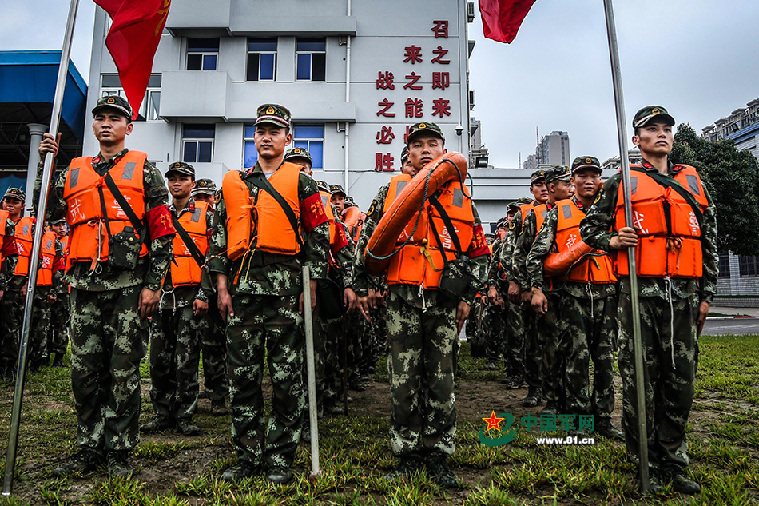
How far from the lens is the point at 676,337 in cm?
351

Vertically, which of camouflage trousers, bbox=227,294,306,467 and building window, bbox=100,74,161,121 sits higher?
building window, bbox=100,74,161,121

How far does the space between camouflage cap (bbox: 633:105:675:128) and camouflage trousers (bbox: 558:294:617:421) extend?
6.35 ft

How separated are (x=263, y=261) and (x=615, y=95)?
2820 millimetres

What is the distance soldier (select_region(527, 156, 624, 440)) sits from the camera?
4.96 m

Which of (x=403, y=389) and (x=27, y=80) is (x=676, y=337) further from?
(x=27, y=80)

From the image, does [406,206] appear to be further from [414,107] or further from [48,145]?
[414,107]

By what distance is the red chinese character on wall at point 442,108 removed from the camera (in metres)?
20.6

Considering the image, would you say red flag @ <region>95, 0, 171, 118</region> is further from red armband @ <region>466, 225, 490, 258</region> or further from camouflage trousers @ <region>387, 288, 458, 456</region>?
red armband @ <region>466, 225, 490, 258</region>

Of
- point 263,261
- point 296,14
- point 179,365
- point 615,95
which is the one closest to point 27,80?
point 296,14

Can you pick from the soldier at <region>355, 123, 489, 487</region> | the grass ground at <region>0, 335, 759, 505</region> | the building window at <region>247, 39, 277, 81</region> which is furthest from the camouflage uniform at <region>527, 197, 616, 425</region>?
the building window at <region>247, 39, 277, 81</region>

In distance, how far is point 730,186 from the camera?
24.6 m

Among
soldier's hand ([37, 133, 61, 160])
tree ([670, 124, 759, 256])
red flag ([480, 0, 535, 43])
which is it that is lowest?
Result: soldier's hand ([37, 133, 61, 160])

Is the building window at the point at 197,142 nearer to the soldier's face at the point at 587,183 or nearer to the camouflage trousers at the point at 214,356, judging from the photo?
the camouflage trousers at the point at 214,356

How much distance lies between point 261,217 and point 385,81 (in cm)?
1867
